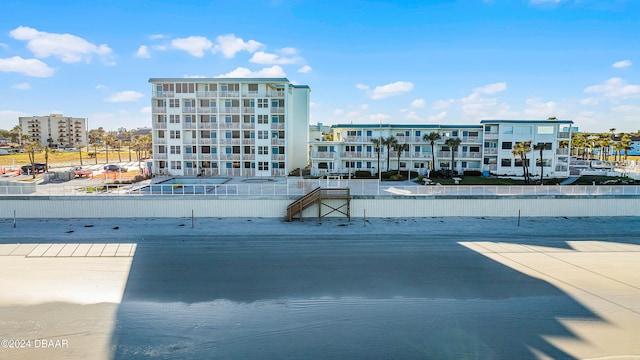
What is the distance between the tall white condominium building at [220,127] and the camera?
5503 cm

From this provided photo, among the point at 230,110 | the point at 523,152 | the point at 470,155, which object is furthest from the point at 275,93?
the point at 523,152

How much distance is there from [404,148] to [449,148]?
6240 millimetres

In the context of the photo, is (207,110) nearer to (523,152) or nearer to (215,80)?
(215,80)

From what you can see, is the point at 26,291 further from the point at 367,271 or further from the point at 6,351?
the point at 367,271

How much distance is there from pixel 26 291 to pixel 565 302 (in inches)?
788

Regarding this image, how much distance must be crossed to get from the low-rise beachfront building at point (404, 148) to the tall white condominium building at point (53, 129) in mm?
129783

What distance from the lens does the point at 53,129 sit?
154875mm

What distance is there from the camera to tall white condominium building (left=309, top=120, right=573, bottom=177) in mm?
55812

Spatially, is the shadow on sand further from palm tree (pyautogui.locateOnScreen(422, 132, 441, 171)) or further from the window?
the window

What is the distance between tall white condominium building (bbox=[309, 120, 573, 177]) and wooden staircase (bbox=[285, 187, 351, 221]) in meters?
25.2

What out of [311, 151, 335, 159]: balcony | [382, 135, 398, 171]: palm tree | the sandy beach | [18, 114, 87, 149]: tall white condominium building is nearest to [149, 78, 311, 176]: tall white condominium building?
[311, 151, 335, 159]: balcony

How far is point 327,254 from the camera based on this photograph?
21.5m

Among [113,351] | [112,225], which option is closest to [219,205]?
[112,225]

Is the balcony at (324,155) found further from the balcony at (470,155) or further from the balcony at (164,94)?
the balcony at (164,94)
